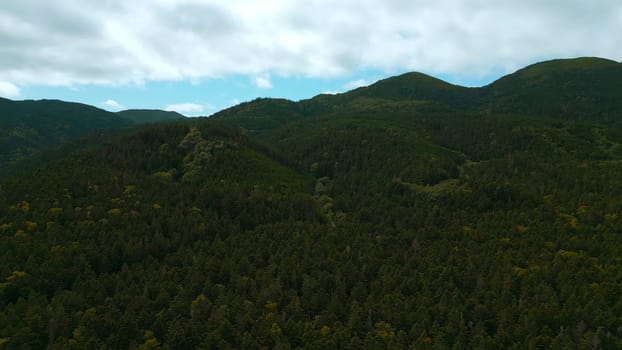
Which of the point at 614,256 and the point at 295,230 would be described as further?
the point at 295,230

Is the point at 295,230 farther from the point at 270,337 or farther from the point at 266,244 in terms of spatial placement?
the point at 270,337

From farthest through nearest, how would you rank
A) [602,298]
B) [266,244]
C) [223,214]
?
[223,214] → [266,244] → [602,298]

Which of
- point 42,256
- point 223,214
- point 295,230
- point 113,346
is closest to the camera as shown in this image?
point 113,346

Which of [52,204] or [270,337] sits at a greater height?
[52,204]

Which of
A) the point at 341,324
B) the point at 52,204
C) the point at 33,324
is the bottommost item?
the point at 341,324

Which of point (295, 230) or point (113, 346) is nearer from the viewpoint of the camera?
point (113, 346)

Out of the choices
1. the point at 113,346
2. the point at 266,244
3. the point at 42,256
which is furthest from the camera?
the point at 266,244

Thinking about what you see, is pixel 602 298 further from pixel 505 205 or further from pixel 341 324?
pixel 505 205

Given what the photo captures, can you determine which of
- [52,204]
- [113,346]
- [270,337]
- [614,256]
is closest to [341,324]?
[270,337]

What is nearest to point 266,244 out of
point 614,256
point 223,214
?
point 223,214
